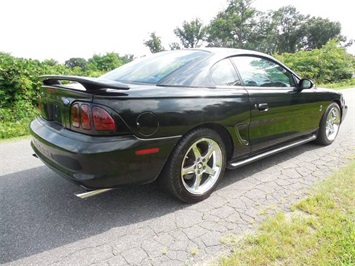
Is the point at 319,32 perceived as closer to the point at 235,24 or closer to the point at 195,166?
the point at 235,24

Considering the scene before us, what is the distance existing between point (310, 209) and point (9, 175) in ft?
10.9

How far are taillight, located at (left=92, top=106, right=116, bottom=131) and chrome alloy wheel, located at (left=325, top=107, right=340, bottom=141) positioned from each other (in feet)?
11.5

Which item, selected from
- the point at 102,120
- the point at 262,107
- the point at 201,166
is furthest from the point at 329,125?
the point at 102,120

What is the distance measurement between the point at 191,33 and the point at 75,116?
59677mm

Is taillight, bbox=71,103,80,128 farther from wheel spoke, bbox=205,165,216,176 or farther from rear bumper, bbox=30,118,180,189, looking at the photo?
wheel spoke, bbox=205,165,216,176

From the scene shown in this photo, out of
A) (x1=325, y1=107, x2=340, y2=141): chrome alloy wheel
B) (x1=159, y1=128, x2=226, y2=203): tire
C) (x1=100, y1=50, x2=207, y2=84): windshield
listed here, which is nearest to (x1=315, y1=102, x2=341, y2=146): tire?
(x1=325, y1=107, x2=340, y2=141): chrome alloy wheel

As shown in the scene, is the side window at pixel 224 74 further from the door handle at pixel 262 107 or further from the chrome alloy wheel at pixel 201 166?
the chrome alloy wheel at pixel 201 166

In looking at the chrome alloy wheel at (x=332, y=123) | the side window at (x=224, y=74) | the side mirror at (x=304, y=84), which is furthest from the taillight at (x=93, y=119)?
the chrome alloy wheel at (x=332, y=123)

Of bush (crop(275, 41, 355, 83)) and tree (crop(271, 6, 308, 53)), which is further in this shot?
tree (crop(271, 6, 308, 53))

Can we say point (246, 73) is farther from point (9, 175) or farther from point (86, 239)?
point (9, 175)

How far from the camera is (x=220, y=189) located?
8.65 feet

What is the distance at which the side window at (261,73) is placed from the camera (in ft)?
8.94

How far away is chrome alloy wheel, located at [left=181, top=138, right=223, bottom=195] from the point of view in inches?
91.4

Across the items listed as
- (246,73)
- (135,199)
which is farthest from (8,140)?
(246,73)
